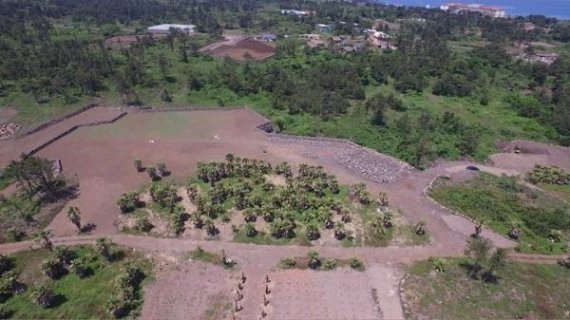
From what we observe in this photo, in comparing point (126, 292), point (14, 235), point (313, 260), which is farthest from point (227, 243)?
point (14, 235)

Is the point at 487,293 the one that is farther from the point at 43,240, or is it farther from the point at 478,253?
the point at 43,240

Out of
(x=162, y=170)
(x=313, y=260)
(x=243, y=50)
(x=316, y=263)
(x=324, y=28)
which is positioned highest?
(x=324, y=28)

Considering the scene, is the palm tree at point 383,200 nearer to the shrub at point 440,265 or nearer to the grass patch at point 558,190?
the shrub at point 440,265

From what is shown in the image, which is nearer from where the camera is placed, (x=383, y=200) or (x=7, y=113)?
(x=383, y=200)

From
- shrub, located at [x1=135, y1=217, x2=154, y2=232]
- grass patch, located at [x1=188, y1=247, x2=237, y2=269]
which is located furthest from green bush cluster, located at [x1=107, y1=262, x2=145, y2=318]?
shrub, located at [x1=135, y1=217, x2=154, y2=232]

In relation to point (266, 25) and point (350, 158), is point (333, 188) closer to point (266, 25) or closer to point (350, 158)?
point (350, 158)

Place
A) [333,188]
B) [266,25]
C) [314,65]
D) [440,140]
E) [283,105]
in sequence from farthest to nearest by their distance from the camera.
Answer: [266,25] < [314,65] < [283,105] < [440,140] < [333,188]

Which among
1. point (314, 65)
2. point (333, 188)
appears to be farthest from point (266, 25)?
point (333, 188)
